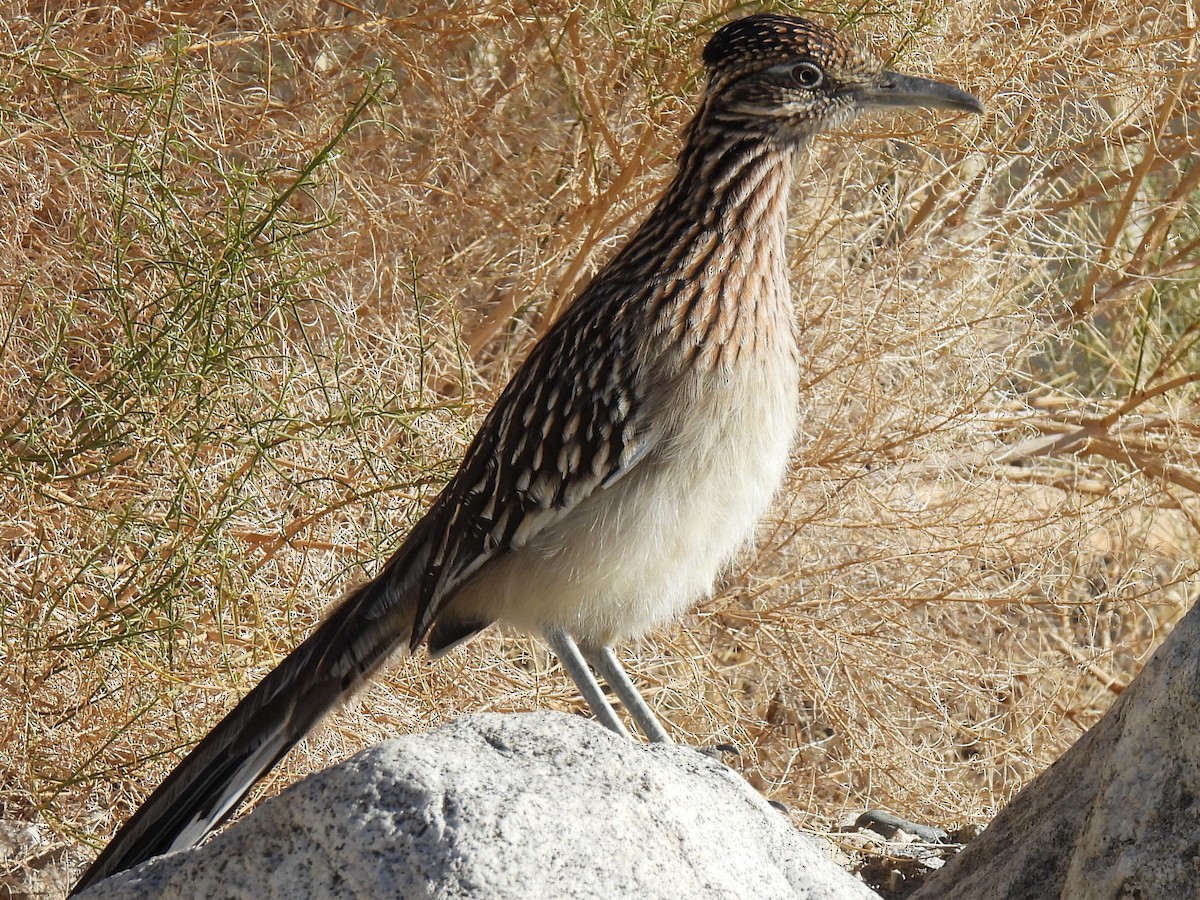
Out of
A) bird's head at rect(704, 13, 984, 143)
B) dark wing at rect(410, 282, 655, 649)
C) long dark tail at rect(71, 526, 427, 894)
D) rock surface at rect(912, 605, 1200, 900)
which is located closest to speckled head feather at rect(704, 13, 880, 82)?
bird's head at rect(704, 13, 984, 143)

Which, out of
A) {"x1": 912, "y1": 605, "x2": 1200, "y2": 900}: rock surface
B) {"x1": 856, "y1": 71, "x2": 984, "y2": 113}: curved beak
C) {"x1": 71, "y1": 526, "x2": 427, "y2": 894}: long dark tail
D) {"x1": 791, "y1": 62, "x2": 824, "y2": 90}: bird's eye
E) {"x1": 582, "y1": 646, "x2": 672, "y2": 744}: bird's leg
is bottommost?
{"x1": 912, "y1": 605, "x2": 1200, "y2": 900}: rock surface

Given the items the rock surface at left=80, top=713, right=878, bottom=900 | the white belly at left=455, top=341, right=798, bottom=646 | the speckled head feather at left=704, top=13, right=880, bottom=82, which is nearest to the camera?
the rock surface at left=80, top=713, right=878, bottom=900

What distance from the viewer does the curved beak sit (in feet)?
12.4

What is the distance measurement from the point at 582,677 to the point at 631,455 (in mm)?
573

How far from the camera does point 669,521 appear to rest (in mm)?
3479

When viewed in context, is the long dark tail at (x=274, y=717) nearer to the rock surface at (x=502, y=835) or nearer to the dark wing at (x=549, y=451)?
the dark wing at (x=549, y=451)

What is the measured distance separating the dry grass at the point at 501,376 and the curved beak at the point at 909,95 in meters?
0.96

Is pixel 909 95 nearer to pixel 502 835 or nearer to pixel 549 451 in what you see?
pixel 549 451

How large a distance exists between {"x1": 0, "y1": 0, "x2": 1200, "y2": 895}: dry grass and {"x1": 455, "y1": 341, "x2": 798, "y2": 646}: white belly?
2.04 feet

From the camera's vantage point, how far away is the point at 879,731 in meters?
5.27

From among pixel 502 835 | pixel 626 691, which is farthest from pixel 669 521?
pixel 502 835

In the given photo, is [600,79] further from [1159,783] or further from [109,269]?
[1159,783]

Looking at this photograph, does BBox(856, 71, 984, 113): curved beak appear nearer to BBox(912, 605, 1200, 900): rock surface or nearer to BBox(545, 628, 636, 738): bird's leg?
BBox(545, 628, 636, 738): bird's leg

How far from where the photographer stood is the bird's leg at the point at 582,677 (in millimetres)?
3508
